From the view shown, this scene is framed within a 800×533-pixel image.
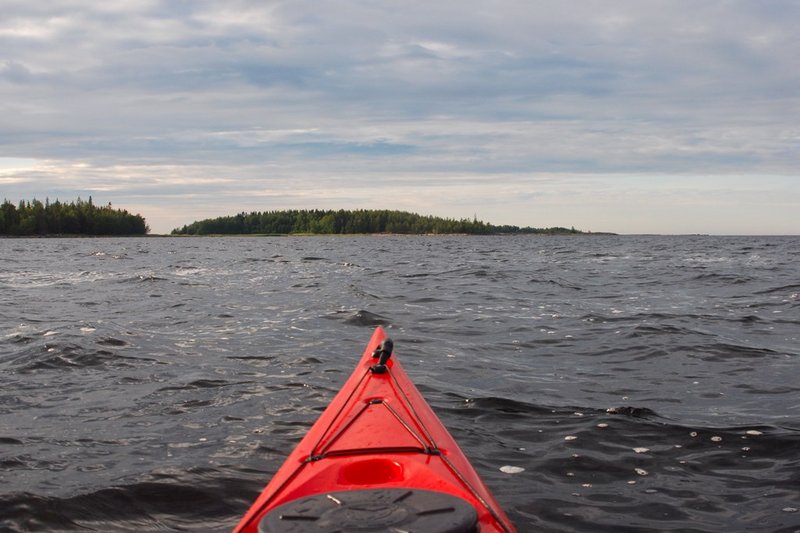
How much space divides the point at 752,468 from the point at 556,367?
420cm

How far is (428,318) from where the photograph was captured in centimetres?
1563

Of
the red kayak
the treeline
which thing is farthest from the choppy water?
the treeline

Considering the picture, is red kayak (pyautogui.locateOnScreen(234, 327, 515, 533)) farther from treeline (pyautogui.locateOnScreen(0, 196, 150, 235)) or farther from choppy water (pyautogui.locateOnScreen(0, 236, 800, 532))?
treeline (pyautogui.locateOnScreen(0, 196, 150, 235))

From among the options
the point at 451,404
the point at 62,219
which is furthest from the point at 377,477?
the point at 62,219

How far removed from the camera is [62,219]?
155125 millimetres

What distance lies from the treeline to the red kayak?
6476 inches

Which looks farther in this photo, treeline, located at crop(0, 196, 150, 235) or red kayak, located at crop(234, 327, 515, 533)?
treeline, located at crop(0, 196, 150, 235)

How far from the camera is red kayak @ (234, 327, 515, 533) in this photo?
3.41m

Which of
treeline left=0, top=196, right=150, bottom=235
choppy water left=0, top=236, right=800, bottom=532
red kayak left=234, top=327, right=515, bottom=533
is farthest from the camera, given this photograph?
treeline left=0, top=196, right=150, bottom=235

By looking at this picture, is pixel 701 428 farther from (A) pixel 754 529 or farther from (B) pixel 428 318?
(B) pixel 428 318

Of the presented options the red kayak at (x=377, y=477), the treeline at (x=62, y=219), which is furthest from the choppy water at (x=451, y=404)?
the treeline at (x=62, y=219)

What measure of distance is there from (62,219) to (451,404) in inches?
6537

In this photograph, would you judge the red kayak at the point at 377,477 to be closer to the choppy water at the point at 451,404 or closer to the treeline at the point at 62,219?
the choppy water at the point at 451,404

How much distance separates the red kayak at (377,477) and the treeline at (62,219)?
16449 centimetres
